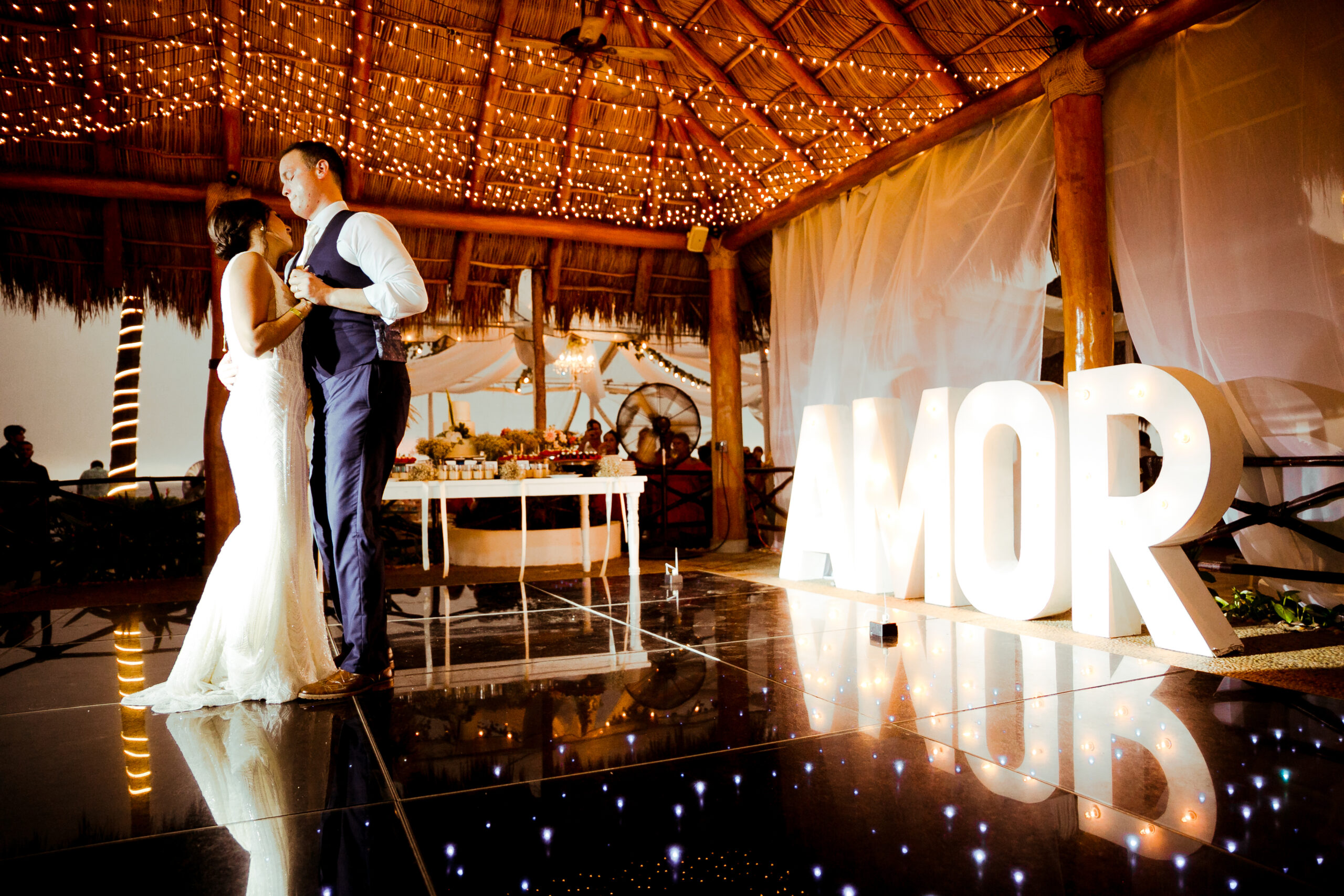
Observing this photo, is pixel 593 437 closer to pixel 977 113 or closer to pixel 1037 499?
pixel 977 113

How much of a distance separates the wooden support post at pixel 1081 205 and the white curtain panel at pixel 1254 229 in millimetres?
175

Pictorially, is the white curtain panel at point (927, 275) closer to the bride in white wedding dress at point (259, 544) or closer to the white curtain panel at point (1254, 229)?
the white curtain panel at point (1254, 229)

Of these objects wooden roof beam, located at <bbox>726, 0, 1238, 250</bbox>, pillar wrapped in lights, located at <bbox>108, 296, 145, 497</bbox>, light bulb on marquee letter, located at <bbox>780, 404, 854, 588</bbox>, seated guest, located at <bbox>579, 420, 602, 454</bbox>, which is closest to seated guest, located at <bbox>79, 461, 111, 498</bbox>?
pillar wrapped in lights, located at <bbox>108, 296, 145, 497</bbox>

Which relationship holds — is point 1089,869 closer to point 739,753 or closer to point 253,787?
point 739,753

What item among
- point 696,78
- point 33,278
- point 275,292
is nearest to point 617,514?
point 696,78

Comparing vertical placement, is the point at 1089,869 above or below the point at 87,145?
below

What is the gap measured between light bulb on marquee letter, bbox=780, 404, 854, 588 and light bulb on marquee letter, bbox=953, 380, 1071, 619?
87 cm

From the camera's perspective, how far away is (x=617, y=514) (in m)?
8.70

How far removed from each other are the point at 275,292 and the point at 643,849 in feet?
6.03

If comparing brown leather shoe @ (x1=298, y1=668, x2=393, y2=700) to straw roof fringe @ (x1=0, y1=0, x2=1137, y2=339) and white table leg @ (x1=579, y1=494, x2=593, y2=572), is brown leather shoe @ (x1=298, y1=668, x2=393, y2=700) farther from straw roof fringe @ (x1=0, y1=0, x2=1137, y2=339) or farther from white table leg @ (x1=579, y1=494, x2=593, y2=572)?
straw roof fringe @ (x1=0, y1=0, x2=1137, y2=339)

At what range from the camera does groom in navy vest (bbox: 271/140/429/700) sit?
7.50ft

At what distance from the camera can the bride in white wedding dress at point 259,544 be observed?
2.24 m

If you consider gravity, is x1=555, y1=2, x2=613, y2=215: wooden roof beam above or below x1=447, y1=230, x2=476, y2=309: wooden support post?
above

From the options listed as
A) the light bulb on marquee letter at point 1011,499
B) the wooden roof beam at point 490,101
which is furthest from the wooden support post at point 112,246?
the light bulb on marquee letter at point 1011,499
